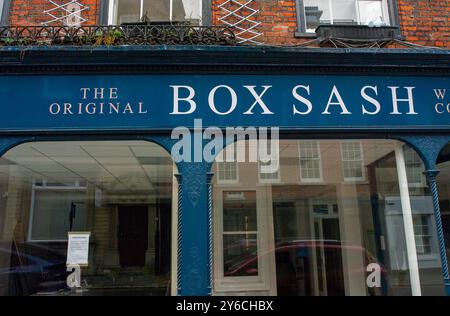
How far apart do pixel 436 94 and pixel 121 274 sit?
4981mm

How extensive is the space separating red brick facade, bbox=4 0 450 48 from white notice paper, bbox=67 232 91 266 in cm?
286

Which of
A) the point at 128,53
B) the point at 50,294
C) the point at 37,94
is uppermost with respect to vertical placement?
the point at 128,53

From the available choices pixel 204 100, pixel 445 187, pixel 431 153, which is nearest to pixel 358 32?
pixel 431 153

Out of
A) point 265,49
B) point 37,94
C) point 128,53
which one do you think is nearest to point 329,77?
point 265,49

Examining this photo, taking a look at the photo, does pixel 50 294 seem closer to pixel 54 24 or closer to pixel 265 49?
pixel 54 24

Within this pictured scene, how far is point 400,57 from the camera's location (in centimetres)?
511

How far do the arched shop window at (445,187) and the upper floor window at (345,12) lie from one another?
2.02 m

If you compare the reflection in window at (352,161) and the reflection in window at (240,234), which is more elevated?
the reflection in window at (352,161)

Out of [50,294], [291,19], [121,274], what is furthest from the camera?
[121,274]

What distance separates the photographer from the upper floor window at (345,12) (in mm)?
5660

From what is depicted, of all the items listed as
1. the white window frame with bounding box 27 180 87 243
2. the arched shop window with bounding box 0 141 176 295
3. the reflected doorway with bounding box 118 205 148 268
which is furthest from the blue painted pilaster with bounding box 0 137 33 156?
the reflected doorway with bounding box 118 205 148 268

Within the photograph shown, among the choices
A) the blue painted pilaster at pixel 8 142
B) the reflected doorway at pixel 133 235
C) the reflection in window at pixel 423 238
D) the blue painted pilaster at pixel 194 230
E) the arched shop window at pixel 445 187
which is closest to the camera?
the blue painted pilaster at pixel 194 230

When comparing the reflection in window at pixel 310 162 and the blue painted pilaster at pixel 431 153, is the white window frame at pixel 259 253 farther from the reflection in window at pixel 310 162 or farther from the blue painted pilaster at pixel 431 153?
the blue painted pilaster at pixel 431 153

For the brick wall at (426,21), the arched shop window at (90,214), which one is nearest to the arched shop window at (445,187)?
the brick wall at (426,21)
